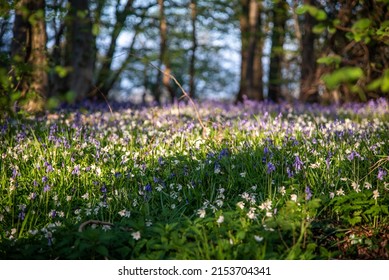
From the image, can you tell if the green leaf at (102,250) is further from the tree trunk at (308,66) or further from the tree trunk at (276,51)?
the tree trunk at (276,51)

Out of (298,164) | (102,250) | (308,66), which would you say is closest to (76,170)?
(102,250)

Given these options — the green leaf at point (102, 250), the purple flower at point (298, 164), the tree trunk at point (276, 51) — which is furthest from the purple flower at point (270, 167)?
the tree trunk at point (276, 51)

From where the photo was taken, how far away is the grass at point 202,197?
326cm

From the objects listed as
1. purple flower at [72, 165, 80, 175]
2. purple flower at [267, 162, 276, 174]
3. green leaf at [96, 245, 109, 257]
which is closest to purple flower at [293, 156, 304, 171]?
purple flower at [267, 162, 276, 174]

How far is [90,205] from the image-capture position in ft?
13.8

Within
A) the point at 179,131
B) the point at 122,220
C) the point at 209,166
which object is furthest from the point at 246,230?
the point at 179,131

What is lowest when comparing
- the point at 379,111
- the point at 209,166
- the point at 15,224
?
the point at 15,224

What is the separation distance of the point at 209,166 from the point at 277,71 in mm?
17205

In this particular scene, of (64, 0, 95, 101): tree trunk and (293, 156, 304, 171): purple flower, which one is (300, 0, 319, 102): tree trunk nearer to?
(64, 0, 95, 101): tree trunk

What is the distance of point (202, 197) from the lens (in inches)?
171

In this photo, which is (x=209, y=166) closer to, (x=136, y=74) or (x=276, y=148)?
(x=276, y=148)

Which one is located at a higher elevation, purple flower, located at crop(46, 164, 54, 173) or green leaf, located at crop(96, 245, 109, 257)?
purple flower, located at crop(46, 164, 54, 173)

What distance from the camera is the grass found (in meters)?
3.26

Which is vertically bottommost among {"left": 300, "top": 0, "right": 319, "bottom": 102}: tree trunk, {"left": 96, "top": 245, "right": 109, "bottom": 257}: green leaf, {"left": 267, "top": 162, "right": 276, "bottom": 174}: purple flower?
{"left": 96, "top": 245, "right": 109, "bottom": 257}: green leaf
